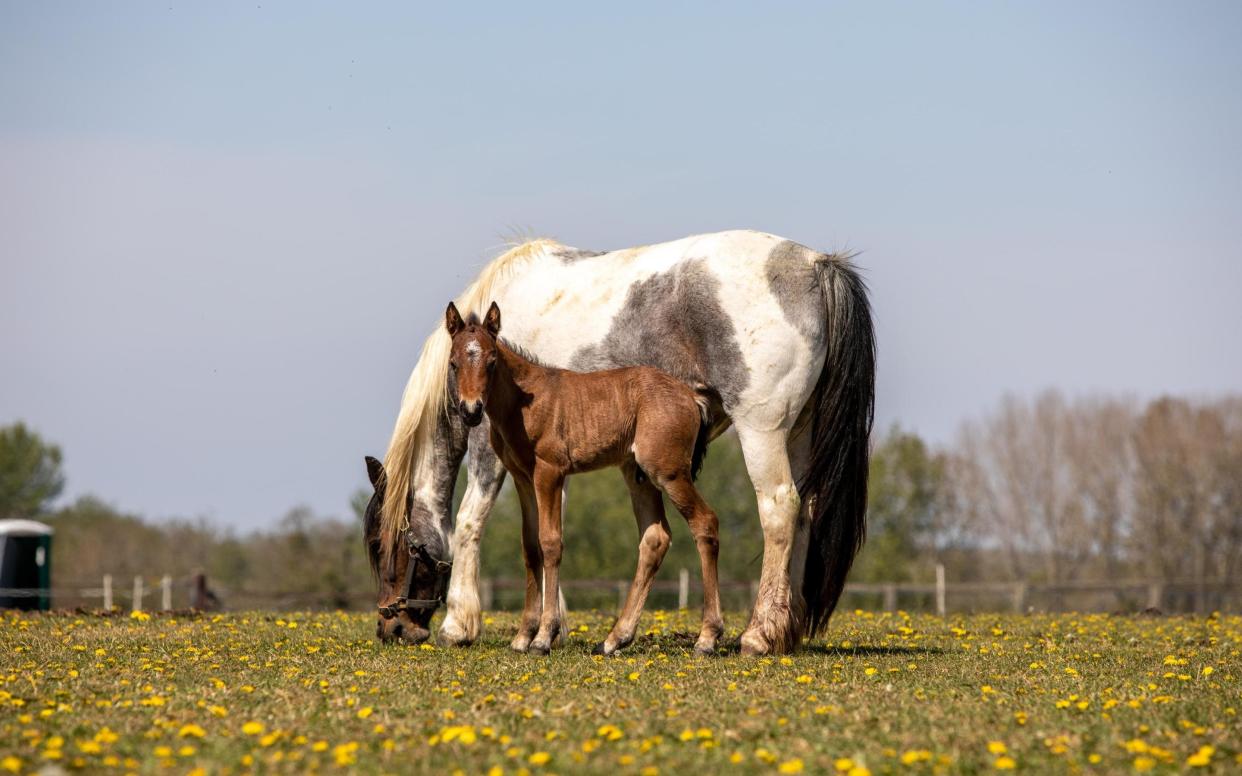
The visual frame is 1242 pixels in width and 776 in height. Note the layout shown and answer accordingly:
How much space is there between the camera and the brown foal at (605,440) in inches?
392

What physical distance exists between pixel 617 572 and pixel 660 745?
174 feet

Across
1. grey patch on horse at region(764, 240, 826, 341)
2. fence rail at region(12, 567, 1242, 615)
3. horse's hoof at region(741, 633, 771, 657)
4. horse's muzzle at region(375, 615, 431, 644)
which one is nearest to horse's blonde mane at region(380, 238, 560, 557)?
horse's muzzle at region(375, 615, 431, 644)

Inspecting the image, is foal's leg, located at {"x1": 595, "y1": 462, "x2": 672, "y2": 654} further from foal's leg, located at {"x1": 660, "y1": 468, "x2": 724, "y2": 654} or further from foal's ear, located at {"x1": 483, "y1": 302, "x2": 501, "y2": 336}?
foal's ear, located at {"x1": 483, "y1": 302, "x2": 501, "y2": 336}

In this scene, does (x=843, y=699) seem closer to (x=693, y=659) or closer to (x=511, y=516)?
(x=693, y=659)

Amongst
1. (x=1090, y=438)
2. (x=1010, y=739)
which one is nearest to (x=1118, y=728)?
(x=1010, y=739)

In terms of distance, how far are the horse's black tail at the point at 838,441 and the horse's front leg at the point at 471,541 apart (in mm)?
2516

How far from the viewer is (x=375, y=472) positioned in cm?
1177

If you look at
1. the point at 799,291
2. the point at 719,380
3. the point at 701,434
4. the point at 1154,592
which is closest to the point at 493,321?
the point at 719,380

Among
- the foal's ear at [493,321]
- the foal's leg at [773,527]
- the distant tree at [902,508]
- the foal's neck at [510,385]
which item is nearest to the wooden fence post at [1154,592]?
the foal's leg at [773,527]

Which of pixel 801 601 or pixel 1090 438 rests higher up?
pixel 1090 438

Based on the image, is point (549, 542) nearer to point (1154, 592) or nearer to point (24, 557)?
point (24, 557)

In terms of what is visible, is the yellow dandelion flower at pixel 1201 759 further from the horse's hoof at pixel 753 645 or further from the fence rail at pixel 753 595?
the fence rail at pixel 753 595

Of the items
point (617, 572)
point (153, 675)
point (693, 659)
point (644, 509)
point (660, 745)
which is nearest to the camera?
point (660, 745)

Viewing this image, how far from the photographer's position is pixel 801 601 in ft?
35.1
